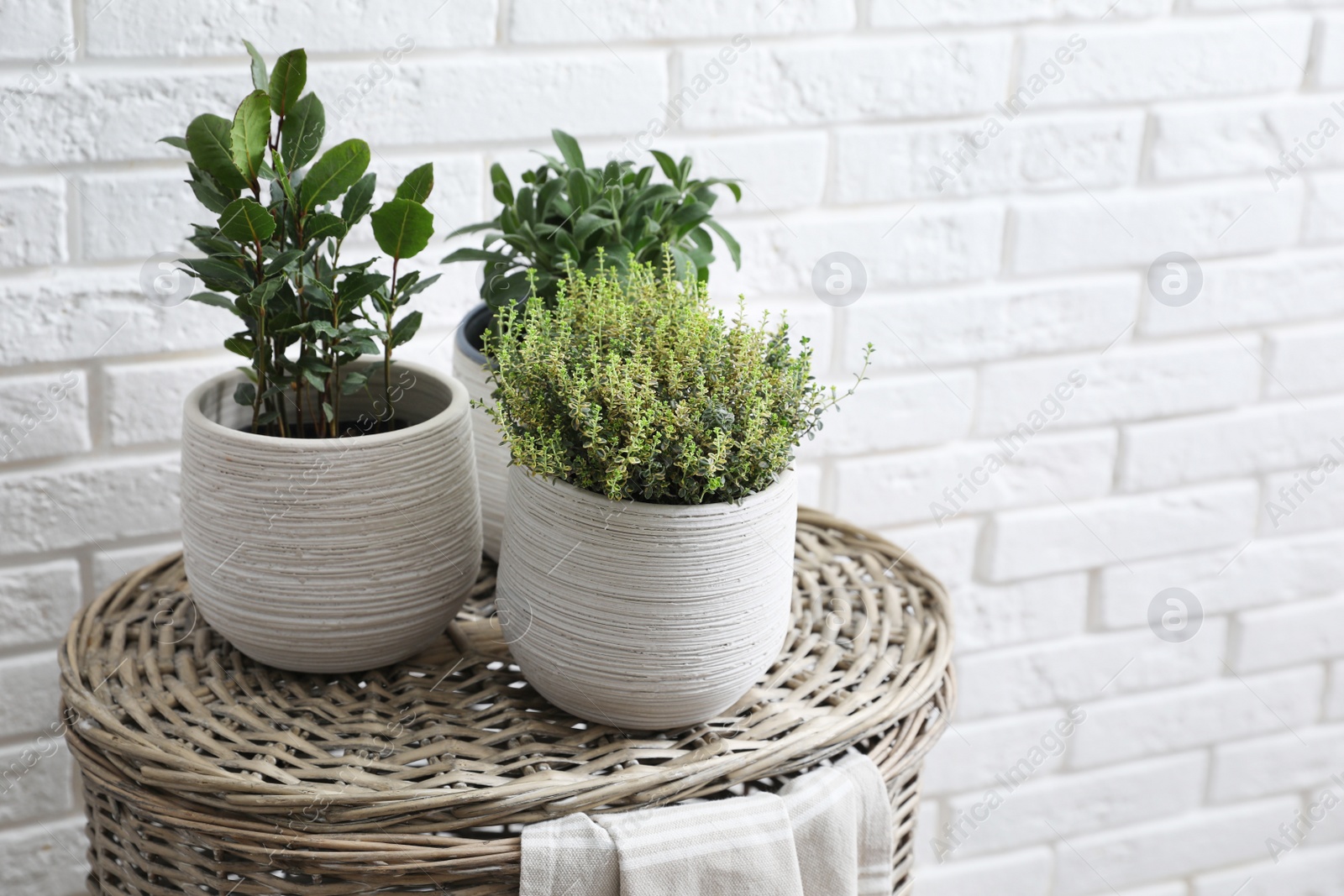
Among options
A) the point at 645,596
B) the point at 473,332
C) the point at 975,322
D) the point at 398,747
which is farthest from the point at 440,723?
the point at 975,322

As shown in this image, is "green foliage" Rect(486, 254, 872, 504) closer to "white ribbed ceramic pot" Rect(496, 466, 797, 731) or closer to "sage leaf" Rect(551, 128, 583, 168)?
"white ribbed ceramic pot" Rect(496, 466, 797, 731)

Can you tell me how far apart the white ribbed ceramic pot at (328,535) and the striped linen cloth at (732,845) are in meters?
0.18

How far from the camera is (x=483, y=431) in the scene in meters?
0.87

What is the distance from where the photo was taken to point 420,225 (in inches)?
27.7

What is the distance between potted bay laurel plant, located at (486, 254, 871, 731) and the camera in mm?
658

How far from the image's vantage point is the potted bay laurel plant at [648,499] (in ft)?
2.16

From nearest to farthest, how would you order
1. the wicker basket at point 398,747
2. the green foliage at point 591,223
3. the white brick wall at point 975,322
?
the wicker basket at point 398,747
the green foliage at point 591,223
the white brick wall at point 975,322

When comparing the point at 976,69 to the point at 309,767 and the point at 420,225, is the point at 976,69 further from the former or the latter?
the point at 309,767

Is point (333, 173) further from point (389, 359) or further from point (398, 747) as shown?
point (398, 747)

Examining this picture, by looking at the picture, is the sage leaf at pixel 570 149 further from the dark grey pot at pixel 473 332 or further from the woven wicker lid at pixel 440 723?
the woven wicker lid at pixel 440 723

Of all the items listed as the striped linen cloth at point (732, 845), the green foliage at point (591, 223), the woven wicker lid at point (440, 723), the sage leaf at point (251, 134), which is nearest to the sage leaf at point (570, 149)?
the green foliage at point (591, 223)

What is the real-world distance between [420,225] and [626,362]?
0.49 feet

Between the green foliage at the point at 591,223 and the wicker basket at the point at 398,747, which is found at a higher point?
the green foliage at the point at 591,223

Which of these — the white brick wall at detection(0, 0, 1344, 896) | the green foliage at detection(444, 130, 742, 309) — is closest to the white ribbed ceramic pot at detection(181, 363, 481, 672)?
the green foliage at detection(444, 130, 742, 309)
